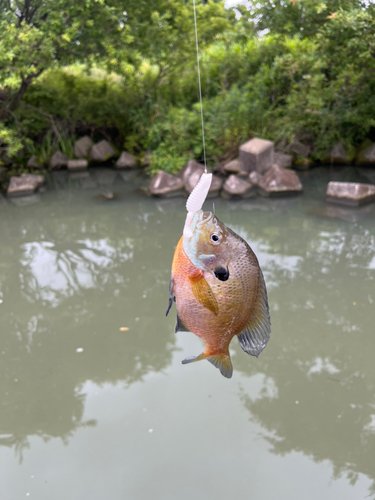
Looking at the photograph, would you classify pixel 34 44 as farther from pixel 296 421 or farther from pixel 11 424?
pixel 296 421

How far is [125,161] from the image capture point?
13.1 m

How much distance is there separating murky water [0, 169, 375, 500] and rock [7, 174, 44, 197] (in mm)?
4089

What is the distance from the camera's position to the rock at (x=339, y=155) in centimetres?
1174

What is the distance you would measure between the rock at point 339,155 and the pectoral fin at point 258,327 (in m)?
11.6

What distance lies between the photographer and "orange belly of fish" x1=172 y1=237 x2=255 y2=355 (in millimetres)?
1166

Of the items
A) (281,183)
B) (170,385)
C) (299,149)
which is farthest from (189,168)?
(170,385)

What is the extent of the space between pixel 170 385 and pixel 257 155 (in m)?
7.09

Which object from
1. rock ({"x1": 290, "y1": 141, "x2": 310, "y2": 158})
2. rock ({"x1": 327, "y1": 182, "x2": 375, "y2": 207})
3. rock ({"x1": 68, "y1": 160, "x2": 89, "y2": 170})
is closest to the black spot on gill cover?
rock ({"x1": 327, "y1": 182, "x2": 375, "y2": 207})

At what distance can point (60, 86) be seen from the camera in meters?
12.9

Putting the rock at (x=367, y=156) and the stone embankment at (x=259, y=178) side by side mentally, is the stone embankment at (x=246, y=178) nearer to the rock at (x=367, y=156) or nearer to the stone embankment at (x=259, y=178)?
the stone embankment at (x=259, y=178)

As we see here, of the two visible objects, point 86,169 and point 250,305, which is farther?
point 86,169

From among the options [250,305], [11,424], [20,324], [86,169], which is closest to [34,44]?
[86,169]

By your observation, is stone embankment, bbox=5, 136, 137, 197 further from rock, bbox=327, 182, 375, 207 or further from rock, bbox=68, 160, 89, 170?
rock, bbox=327, 182, 375, 207

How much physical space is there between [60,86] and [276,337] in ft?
36.3
